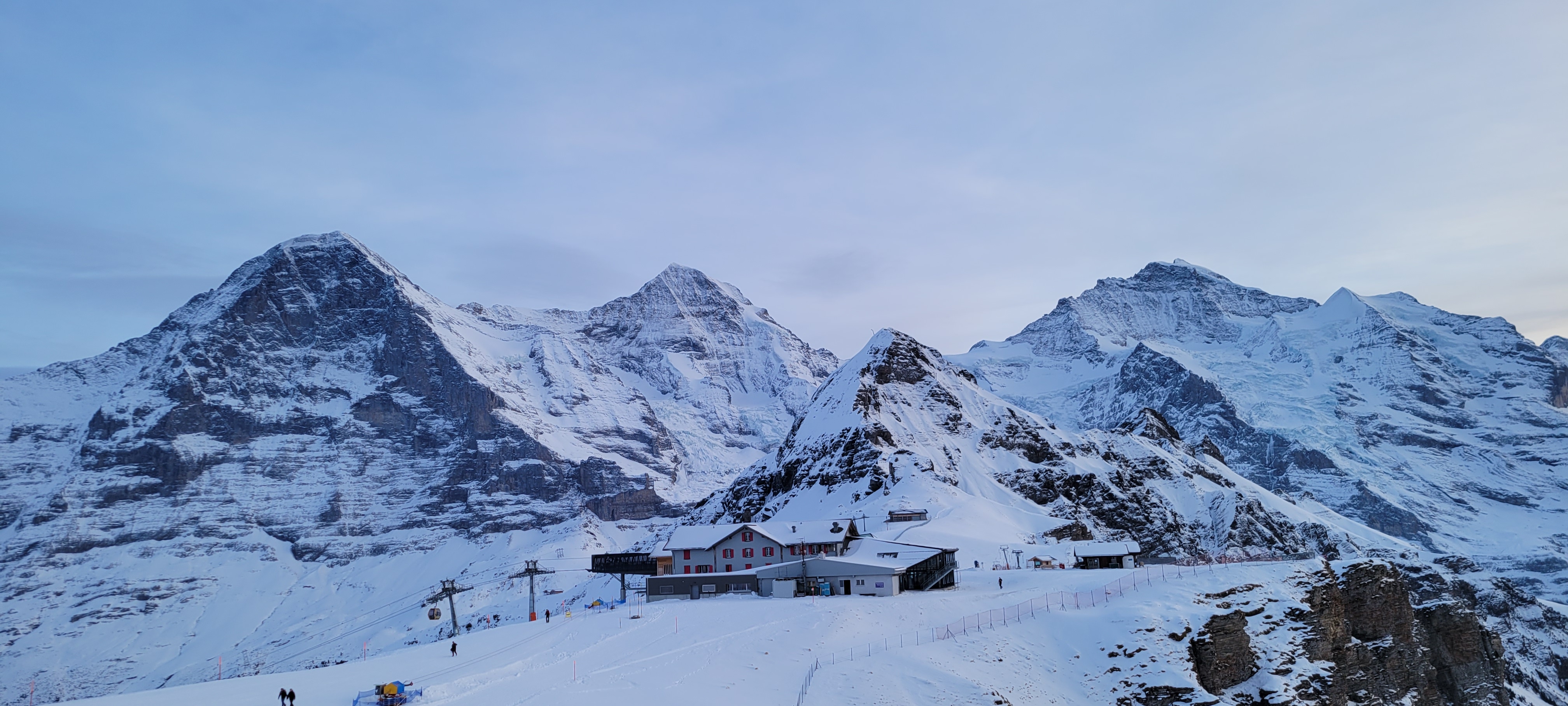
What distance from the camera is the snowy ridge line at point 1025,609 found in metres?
48.2

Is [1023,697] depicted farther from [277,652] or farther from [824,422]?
[277,652]

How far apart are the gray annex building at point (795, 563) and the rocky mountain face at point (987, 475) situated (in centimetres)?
3389

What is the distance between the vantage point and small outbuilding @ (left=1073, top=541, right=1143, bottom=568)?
84938 millimetres

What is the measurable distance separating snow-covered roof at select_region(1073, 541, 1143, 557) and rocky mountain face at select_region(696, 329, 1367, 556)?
23.5m

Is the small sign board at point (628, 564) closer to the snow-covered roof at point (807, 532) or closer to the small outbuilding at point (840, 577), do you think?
the small outbuilding at point (840, 577)

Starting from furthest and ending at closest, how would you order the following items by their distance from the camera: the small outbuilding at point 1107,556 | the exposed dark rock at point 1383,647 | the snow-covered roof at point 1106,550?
the snow-covered roof at point 1106,550 → the small outbuilding at point 1107,556 → the exposed dark rock at point 1383,647

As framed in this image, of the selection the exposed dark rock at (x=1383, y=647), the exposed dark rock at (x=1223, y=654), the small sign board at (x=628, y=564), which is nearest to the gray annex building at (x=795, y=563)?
the small sign board at (x=628, y=564)

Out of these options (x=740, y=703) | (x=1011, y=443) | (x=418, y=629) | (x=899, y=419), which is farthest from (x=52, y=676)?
(x=740, y=703)

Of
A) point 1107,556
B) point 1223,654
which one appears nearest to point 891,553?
point 1107,556

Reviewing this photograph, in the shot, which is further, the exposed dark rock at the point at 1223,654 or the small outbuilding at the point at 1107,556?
the small outbuilding at the point at 1107,556

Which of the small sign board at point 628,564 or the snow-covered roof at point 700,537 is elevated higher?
the snow-covered roof at point 700,537

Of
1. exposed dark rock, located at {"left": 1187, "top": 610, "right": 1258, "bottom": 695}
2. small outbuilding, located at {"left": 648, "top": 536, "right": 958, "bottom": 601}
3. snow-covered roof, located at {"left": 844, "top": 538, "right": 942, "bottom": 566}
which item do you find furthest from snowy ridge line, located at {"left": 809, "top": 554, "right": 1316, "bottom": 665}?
snow-covered roof, located at {"left": 844, "top": 538, "right": 942, "bottom": 566}

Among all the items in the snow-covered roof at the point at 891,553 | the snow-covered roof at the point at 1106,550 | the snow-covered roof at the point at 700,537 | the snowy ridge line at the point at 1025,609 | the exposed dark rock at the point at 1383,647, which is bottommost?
the exposed dark rock at the point at 1383,647

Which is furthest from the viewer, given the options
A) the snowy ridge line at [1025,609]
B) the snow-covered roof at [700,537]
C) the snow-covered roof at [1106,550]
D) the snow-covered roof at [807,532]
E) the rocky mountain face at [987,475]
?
the rocky mountain face at [987,475]
